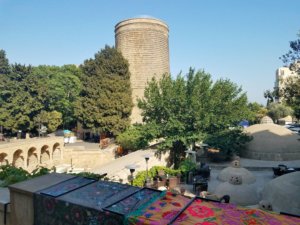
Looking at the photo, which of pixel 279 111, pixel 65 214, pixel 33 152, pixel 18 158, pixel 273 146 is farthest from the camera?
pixel 279 111

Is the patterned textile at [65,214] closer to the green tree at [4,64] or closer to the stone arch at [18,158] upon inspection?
the stone arch at [18,158]

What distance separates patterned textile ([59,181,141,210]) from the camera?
2.93m

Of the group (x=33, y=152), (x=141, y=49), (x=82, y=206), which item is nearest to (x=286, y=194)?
(x=82, y=206)

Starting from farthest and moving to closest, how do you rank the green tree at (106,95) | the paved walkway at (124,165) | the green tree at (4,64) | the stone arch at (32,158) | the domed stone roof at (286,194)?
the green tree at (4,64) → the green tree at (106,95) → the stone arch at (32,158) → the paved walkway at (124,165) → the domed stone roof at (286,194)

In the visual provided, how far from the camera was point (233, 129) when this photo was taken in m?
21.9

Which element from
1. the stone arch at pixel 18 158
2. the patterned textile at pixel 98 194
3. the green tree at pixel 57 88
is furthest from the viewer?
the green tree at pixel 57 88

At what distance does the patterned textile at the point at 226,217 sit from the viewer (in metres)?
2.51

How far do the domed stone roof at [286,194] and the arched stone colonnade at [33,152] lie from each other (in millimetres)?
24684

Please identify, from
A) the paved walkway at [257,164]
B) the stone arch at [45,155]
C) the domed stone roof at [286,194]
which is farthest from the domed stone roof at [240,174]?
the stone arch at [45,155]

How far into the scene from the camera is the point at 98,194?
315 centimetres

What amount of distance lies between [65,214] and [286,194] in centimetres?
865

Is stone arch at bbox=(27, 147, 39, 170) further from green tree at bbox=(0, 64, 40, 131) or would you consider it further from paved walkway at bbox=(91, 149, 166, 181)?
paved walkway at bbox=(91, 149, 166, 181)

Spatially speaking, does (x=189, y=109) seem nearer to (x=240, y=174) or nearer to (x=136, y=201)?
(x=240, y=174)

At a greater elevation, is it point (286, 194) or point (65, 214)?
point (65, 214)
